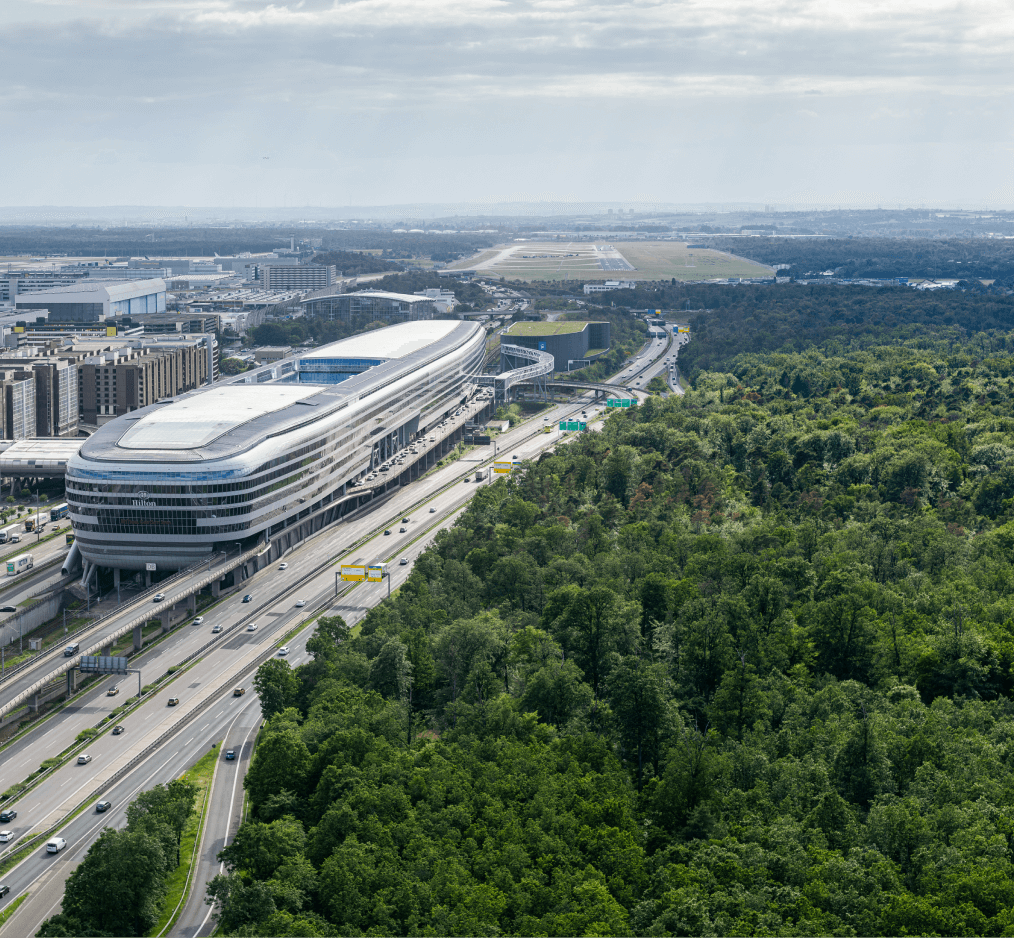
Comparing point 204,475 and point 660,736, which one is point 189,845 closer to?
point 660,736

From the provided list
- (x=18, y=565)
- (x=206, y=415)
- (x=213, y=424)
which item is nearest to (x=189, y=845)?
(x=18, y=565)

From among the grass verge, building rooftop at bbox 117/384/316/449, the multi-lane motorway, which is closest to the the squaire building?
building rooftop at bbox 117/384/316/449

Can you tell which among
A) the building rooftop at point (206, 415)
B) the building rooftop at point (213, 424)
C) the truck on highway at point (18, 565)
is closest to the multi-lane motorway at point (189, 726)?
the building rooftop at point (213, 424)

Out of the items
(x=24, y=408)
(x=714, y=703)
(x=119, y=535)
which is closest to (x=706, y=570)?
(x=714, y=703)

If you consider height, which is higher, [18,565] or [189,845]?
[18,565]

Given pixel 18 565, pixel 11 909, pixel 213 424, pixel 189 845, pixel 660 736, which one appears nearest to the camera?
pixel 11 909

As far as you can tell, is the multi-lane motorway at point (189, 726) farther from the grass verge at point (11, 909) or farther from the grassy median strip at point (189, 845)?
the grassy median strip at point (189, 845)

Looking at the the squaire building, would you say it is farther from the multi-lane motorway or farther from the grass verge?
the grass verge
